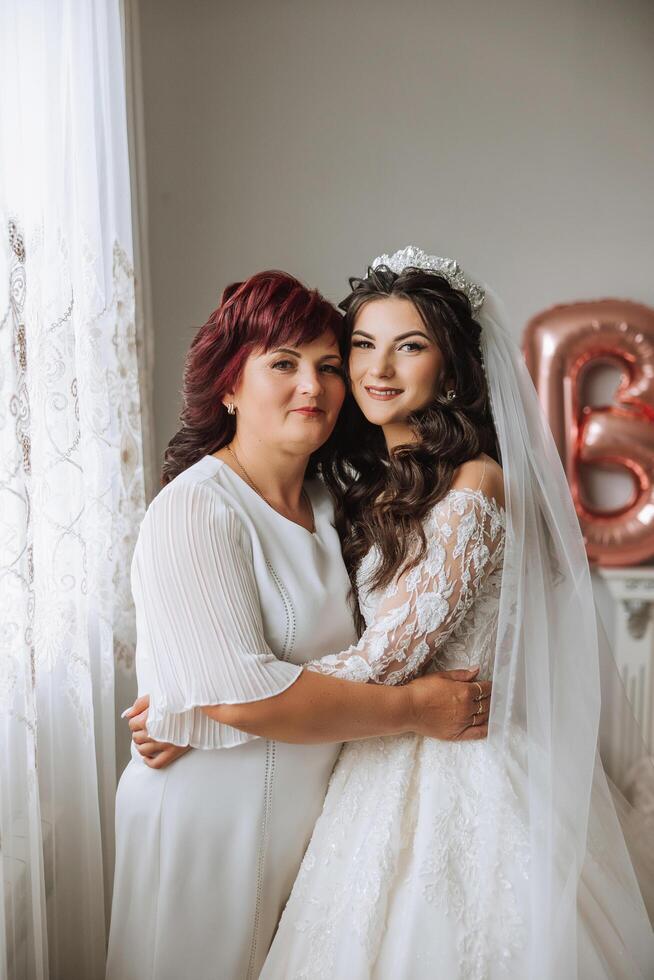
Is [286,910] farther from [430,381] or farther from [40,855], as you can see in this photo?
[430,381]

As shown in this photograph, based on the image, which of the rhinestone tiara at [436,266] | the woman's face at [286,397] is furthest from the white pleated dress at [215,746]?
the rhinestone tiara at [436,266]

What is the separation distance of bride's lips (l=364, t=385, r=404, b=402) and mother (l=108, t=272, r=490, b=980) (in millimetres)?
61

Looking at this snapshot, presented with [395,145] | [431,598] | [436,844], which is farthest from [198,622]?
[395,145]

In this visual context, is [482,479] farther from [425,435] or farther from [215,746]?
[215,746]

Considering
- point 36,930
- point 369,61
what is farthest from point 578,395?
point 36,930

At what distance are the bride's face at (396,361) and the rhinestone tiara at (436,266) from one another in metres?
0.08

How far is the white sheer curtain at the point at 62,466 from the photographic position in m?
1.49

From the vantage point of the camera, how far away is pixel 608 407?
3.17 metres

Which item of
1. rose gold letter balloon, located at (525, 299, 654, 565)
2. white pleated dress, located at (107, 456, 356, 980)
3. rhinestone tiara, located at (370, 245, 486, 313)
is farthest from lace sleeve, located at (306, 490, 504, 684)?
rose gold letter balloon, located at (525, 299, 654, 565)

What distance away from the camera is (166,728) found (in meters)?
1.47

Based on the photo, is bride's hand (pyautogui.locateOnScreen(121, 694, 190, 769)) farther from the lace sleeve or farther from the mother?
the lace sleeve

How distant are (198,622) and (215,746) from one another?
23cm

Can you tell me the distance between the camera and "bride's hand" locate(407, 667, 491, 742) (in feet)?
5.10

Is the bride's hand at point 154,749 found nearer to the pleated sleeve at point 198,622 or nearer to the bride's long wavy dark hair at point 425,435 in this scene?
the pleated sleeve at point 198,622
